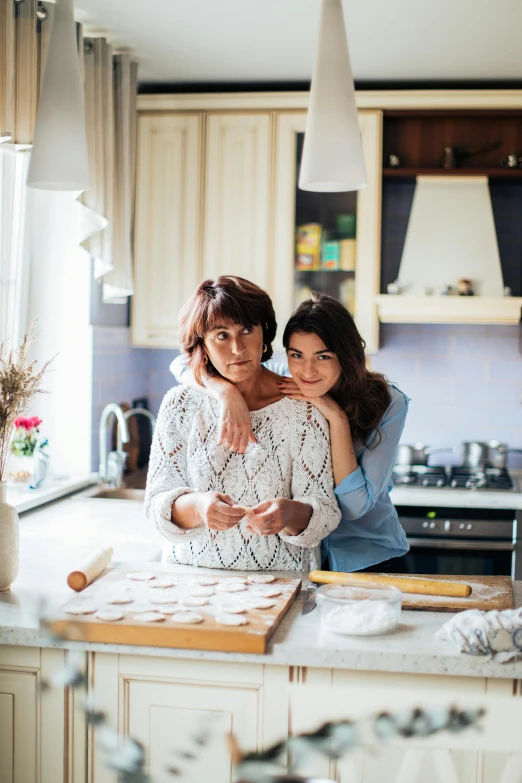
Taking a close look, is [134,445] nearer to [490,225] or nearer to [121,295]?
[121,295]

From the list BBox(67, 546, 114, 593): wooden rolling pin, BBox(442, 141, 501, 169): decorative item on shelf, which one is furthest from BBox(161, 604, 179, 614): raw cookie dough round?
BBox(442, 141, 501, 169): decorative item on shelf

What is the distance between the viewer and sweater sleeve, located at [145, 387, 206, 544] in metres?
1.78

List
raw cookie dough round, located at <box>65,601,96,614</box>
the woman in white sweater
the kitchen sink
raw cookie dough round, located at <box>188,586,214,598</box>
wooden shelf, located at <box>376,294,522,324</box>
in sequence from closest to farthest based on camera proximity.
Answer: raw cookie dough round, located at <box>65,601,96,614</box>
raw cookie dough round, located at <box>188,586,214,598</box>
the woman in white sweater
the kitchen sink
wooden shelf, located at <box>376,294,522,324</box>

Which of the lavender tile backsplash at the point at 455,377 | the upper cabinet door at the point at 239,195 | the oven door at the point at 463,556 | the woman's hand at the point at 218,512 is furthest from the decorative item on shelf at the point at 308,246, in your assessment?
the woman's hand at the point at 218,512

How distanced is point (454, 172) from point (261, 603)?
2.51 metres

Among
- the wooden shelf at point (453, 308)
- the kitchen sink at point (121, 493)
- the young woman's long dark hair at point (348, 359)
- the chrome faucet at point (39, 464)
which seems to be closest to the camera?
the young woman's long dark hair at point (348, 359)

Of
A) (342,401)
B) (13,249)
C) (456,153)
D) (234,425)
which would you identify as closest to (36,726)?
(234,425)

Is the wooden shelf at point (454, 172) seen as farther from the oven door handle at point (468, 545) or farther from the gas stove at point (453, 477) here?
the oven door handle at point (468, 545)

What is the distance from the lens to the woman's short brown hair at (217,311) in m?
1.83

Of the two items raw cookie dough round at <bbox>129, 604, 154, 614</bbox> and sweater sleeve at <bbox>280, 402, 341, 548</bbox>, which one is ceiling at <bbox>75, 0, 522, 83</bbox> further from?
raw cookie dough round at <bbox>129, 604, 154, 614</bbox>

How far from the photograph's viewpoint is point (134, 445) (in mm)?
3697

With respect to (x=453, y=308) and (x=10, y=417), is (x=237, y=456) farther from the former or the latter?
(x=453, y=308)

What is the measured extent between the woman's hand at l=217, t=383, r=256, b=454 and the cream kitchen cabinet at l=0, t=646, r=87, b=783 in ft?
1.83

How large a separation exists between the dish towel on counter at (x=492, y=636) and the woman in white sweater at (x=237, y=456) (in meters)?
0.46
